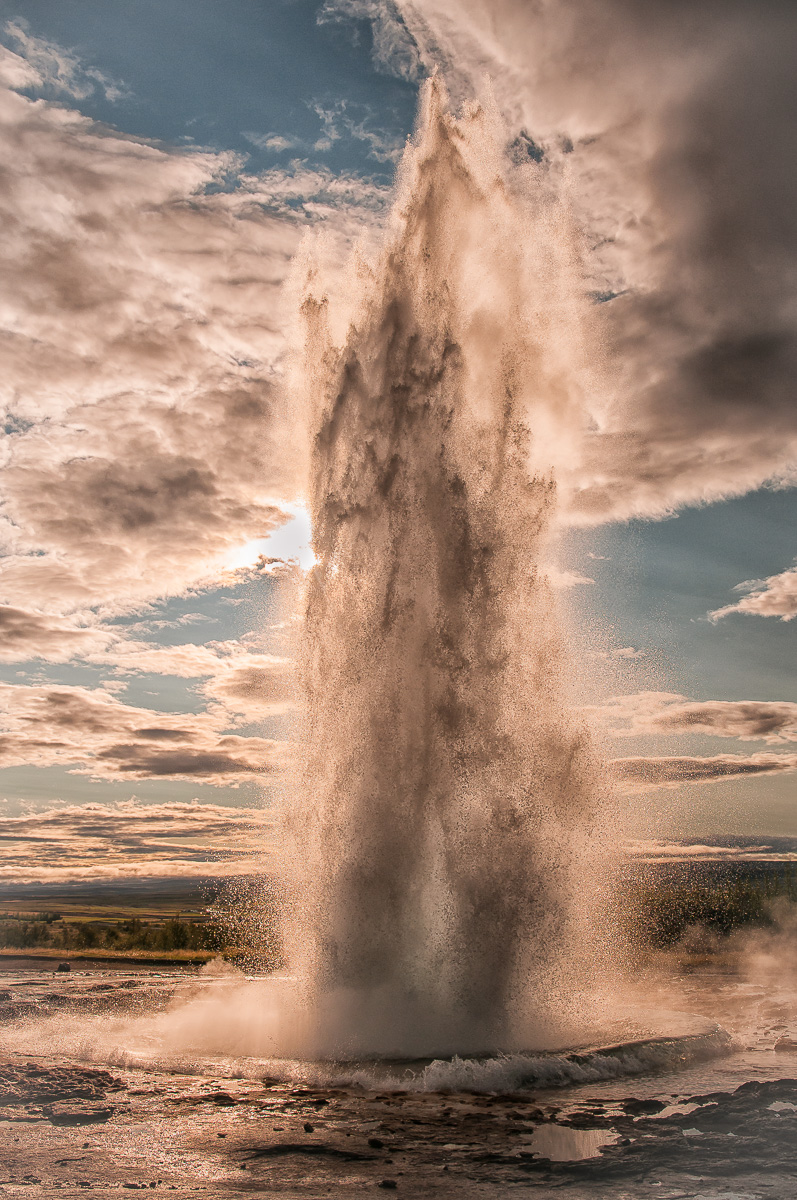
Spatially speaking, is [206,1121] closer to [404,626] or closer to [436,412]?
[404,626]

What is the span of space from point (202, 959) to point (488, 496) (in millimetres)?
58379

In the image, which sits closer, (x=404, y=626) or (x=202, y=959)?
(x=404, y=626)

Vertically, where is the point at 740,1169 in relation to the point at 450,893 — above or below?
below

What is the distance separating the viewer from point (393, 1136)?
15.3m

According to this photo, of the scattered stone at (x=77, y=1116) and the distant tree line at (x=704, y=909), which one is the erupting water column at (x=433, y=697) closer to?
the scattered stone at (x=77, y=1116)

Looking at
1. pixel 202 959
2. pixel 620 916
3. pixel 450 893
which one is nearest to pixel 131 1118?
pixel 450 893

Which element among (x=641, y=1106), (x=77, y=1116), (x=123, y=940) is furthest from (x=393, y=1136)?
(x=123, y=940)

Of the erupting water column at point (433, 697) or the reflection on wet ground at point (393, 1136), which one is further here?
the erupting water column at point (433, 697)

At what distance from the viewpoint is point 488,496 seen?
1059 inches

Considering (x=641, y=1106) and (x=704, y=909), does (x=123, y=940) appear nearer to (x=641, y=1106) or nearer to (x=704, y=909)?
(x=704, y=909)

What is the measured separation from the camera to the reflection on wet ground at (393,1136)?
13000 millimetres

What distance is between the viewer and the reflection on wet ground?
13.0 metres

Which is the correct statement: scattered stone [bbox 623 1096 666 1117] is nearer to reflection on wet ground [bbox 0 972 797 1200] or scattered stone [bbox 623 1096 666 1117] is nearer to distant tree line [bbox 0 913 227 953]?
reflection on wet ground [bbox 0 972 797 1200]

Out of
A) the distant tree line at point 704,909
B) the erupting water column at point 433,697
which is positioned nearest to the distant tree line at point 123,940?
the distant tree line at point 704,909
